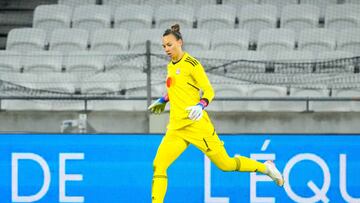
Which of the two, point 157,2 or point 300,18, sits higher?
point 157,2

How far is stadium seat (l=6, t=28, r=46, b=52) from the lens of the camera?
1323 centimetres

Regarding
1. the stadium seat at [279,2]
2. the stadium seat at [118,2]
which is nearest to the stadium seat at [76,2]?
the stadium seat at [118,2]

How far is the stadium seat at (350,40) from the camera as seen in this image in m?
12.4

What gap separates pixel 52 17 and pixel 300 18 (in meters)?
3.96

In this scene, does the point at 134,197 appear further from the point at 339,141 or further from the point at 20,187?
the point at 339,141

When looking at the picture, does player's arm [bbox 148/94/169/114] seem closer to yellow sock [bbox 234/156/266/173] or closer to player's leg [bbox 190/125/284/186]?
player's leg [bbox 190/125/284/186]

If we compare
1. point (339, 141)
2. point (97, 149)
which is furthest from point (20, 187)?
point (339, 141)

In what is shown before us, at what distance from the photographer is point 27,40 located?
43.6ft

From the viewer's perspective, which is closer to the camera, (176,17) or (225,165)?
(225,165)

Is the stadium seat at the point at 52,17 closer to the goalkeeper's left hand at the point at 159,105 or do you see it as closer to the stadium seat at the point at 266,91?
the stadium seat at the point at 266,91

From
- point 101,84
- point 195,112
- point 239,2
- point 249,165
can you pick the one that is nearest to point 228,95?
point 101,84

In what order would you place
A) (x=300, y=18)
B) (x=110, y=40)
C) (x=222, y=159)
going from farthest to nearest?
(x=300, y=18), (x=110, y=40), (x=222, y=159)

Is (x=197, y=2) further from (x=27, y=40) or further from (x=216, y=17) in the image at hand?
(x=27, y=40)

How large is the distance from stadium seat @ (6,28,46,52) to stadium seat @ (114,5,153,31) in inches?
47.8
